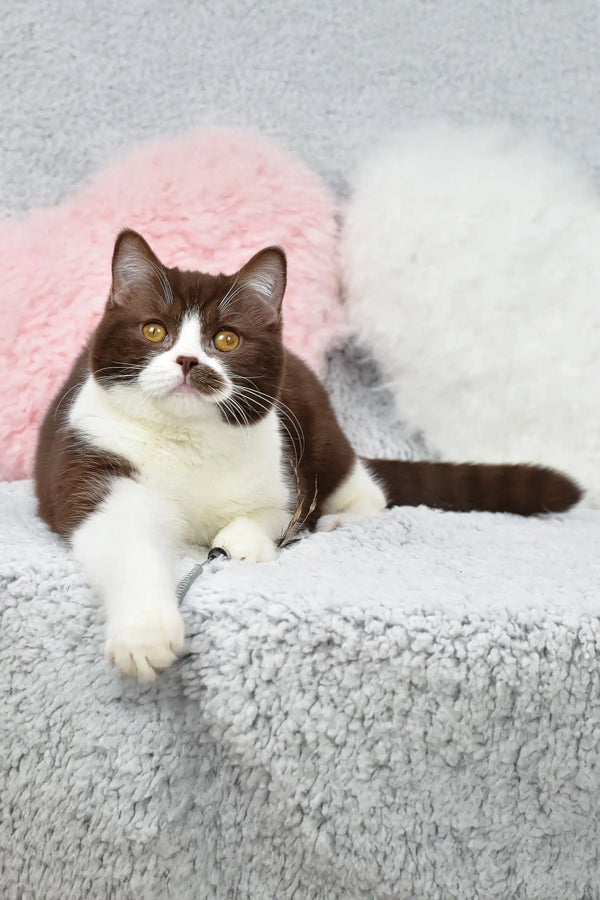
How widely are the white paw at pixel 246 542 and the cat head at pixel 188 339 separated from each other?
15 cm

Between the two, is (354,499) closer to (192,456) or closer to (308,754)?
(192,456)

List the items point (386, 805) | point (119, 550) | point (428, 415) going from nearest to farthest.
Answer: point (386, 805) → point (119, 550) → point (428, 415)

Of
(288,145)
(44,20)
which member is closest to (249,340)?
(288,145)

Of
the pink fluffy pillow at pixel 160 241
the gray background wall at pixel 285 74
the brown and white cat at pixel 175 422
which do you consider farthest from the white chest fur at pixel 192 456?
the gray background wall at pixel 285 74

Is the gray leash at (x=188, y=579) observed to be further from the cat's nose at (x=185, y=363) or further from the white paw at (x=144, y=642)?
the cat's nose at (x=185, y=363)

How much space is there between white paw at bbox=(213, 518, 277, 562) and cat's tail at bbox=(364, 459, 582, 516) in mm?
494

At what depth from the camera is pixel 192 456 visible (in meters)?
1.37

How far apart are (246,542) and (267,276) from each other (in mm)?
396

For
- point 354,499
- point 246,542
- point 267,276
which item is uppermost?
point 267,276

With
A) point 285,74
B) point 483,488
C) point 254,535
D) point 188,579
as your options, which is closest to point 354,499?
point 483,488

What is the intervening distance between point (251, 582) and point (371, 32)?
169 cm

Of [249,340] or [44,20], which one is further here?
[44,20]

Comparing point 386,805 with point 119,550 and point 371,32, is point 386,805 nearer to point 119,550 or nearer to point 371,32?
point 119,550

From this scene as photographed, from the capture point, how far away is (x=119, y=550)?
3.57 feet
